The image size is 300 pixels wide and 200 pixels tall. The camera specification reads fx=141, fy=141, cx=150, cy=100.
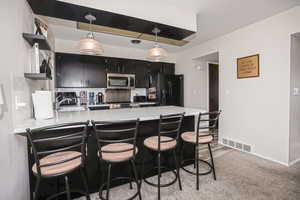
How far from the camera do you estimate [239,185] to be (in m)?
1.87

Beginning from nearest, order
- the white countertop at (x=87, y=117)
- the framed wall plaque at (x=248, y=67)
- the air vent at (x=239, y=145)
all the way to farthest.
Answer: the white countertop at (x=87, y=117) < the framed wall plaque at (x=248, y=67) < the air vent at (x=239, y=145)

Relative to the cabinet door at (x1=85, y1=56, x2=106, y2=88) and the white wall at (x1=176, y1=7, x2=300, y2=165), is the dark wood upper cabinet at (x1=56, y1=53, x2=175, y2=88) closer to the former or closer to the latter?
the cabinet door at (x1=85, y1=56, x2=106, y2=88)

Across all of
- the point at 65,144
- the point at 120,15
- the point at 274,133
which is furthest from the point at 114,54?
the point at 274,133

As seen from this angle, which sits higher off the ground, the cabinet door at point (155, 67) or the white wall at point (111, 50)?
the white wall at point (111, 50)

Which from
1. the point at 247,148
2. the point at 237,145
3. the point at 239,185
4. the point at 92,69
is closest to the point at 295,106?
the point at 247,148

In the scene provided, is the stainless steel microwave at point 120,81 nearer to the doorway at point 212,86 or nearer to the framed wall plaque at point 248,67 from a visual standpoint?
the doorway at point 212,86

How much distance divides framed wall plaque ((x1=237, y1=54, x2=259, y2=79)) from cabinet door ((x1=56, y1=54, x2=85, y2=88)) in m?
3.78

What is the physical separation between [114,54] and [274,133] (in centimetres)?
421

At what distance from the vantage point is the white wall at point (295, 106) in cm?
236

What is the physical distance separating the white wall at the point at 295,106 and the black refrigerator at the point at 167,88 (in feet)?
8.64

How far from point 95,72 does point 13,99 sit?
2.73 m

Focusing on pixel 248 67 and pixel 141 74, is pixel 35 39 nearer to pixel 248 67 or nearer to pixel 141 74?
pixel 141 74

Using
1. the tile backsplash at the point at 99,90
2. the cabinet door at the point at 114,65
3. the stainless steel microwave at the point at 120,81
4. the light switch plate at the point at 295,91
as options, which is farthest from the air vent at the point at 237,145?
the cabinet door at the point at 114,65

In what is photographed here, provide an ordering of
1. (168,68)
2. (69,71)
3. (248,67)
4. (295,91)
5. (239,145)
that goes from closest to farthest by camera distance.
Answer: (295,91) < (248,67) < (239,145) < (69,71) < (168,68)
